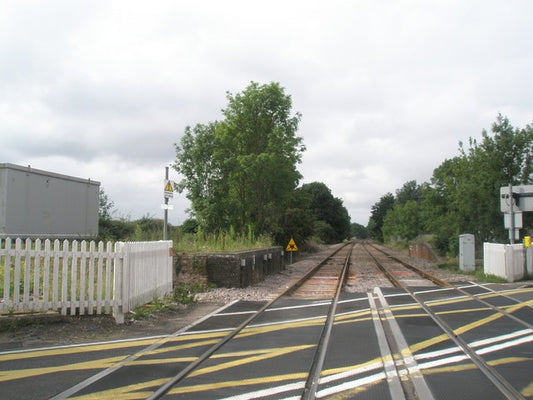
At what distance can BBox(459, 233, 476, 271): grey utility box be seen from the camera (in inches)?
863

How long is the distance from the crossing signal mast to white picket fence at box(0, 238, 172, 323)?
1366cm

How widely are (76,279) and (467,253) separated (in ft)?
58.1

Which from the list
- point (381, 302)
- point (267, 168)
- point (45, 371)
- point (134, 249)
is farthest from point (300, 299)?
point (267, 168)

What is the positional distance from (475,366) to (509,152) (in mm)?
21278

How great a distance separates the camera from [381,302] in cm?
1183

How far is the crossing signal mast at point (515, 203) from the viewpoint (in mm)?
18328

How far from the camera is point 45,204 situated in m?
20.0

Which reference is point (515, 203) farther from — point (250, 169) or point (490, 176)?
point (250, 169)

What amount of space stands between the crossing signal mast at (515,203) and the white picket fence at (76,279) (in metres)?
13.7

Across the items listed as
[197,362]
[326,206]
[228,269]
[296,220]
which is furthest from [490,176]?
[326,206]

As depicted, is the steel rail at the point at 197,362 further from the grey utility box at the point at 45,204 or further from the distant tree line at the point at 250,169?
the distant tree line at the point at 250,169

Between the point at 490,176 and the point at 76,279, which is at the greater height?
the point at 490,176

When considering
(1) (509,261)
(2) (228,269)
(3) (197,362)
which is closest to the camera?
(3) (197,362)

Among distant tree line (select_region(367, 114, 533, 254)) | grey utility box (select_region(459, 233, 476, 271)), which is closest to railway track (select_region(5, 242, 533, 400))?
grey utility box (select_region(459, 233, 476, 271))
